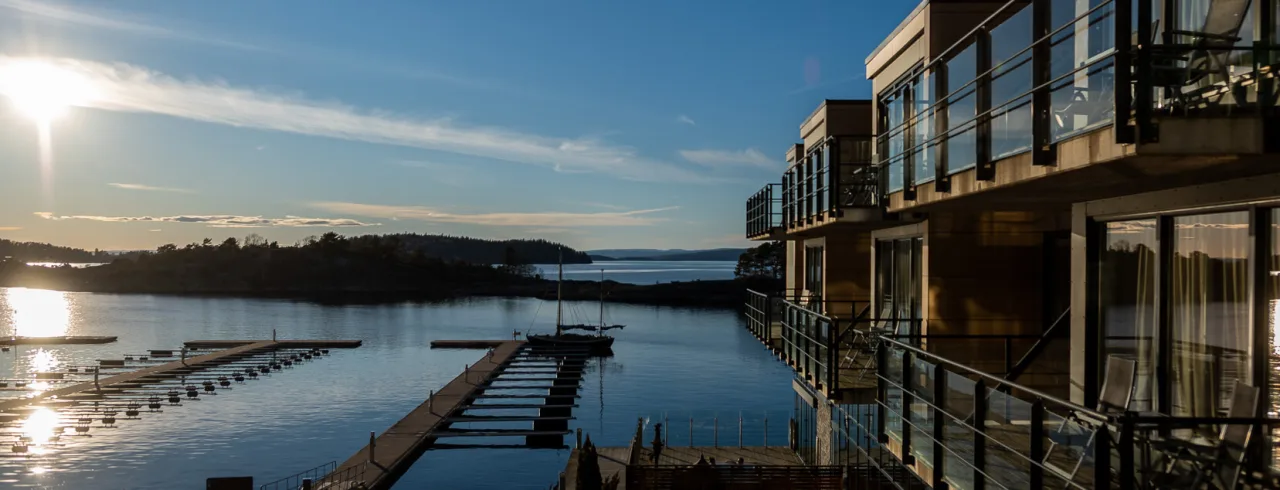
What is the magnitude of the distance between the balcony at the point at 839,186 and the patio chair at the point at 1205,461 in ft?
24.2

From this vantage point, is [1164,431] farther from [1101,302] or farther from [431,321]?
[431,321]

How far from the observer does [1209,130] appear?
4.62m

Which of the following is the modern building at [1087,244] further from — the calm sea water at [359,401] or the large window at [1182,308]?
the calm sea water at [359,401]

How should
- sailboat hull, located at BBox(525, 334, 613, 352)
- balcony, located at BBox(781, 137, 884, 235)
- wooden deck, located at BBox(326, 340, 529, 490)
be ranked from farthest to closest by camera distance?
sailboat hull, located at BBox(525, 334, 613, 352), wooden deck, located at BBox(326, 340, 529, 490), balcony, located at BBox(781, 137, 884, 235)

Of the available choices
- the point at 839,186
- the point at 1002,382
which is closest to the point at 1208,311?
the point at 1002,382

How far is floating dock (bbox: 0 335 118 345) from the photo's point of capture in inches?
3236

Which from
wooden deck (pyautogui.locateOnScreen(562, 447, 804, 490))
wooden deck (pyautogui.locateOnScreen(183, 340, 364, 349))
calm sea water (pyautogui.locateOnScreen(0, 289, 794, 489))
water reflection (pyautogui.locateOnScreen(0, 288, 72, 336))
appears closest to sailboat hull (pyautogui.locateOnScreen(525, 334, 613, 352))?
calm sea water (pyautogui.locateOnScreen(0, 289, 794, 489))

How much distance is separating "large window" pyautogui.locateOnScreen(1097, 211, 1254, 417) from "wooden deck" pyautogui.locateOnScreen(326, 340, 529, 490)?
2432 centimetres

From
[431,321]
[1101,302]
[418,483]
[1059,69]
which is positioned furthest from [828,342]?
[431,321]

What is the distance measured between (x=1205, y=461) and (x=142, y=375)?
65.2 m

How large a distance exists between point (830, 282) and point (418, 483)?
19.6 metres

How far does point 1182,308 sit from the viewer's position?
6.29 metres

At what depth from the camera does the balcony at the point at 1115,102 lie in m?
4.70

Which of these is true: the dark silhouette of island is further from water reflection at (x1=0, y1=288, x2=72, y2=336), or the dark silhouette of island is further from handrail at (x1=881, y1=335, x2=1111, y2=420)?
handrail at (x1=881, y1=335, x2=1111, y2=420)
